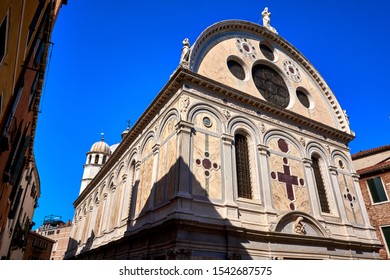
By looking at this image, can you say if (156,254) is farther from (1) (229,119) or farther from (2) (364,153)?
(2) (364,153)

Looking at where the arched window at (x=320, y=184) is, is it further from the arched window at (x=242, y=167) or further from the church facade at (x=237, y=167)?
the arched window at (x=242, y=167)

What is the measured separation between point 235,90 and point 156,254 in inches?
321

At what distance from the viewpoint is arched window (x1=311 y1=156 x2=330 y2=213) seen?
14.2 m

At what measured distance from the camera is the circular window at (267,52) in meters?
17.6

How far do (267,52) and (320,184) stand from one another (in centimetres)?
895

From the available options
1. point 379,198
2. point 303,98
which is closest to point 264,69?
point 303,98

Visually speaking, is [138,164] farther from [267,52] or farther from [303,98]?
[303,98]

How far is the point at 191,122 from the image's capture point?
37.9 ft

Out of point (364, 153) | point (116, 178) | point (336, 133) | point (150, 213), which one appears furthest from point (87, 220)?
point (364, 153)

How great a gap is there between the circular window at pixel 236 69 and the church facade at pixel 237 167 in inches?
3.1

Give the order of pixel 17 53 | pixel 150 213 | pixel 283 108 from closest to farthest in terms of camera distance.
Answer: pixel 17 53, pixel 150 213, pixel 283 108

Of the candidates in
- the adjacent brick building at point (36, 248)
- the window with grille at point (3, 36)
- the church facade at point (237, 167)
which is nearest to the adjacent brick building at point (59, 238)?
the adjacent brick building at point (36, 248)

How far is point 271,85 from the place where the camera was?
16.5 meters

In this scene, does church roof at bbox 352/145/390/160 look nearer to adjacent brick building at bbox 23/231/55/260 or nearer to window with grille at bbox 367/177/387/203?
window with grille at bbox 367/177/387/203
